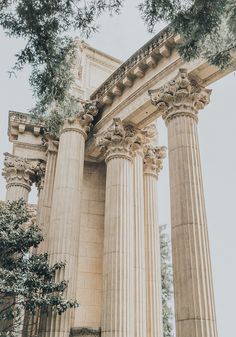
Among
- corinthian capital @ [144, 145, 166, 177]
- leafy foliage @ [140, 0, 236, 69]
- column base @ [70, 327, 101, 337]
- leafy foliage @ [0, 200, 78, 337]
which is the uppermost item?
corinthian capital @ [144, 145, 166, 177]

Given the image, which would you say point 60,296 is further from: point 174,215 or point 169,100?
point 169,100

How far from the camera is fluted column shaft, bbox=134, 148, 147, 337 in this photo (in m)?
26.8

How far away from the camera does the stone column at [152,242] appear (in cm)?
2909

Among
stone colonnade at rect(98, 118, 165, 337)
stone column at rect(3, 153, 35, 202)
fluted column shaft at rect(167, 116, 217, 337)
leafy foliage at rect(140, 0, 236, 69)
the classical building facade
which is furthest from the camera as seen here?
stone column at rect(3, 153, 35, 202)

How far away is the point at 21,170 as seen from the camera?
36.1 metres

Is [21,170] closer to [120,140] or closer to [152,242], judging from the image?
[120,140]

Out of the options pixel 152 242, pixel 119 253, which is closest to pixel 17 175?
pixel 152 242

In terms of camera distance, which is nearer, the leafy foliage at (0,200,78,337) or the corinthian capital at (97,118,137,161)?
the leafy foliage at (0,200,78,337)

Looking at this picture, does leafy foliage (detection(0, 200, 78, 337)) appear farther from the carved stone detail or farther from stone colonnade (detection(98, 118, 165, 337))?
the carved stone detail

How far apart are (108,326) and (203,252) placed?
8.03 m

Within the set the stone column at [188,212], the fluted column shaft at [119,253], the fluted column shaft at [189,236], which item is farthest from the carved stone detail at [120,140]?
the fluted column shaft at [189,236]

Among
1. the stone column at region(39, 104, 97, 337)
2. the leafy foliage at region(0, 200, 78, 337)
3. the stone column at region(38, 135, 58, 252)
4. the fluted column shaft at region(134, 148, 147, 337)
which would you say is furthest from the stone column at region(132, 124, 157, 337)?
the stone column at region(38, 135, 58, 252)

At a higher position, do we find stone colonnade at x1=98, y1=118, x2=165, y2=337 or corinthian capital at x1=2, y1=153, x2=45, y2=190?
Result: corinthian capital at x1=2, y1=153, x2=45, y2=190

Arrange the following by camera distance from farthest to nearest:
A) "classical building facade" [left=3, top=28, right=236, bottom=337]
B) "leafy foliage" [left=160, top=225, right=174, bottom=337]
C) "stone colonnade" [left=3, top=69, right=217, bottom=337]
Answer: "leafy foliage" [left=160, top=225, right=174, bottom=337] < "classical building facade" [left=3, top=28, right=236, bottom=337] < "stone colonnade" [left=3, top=69, right=217, bottom=337]
